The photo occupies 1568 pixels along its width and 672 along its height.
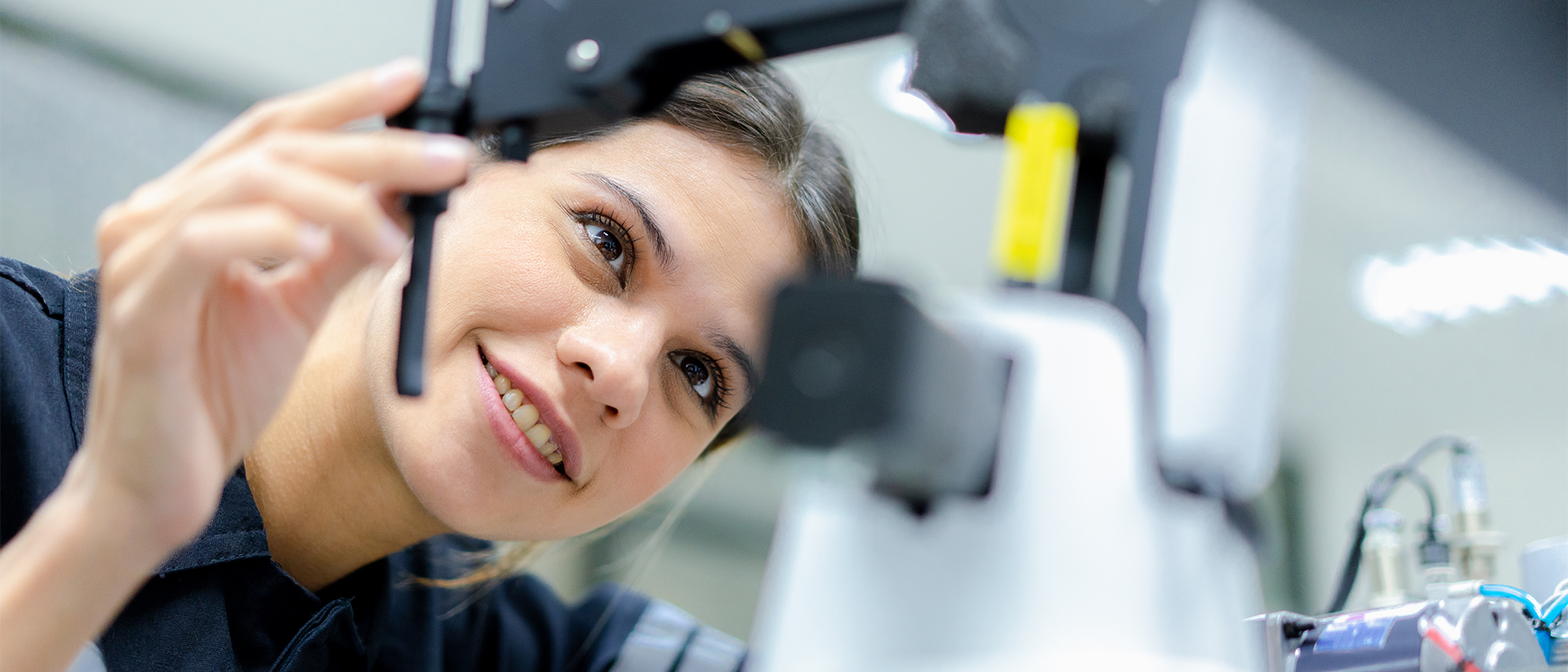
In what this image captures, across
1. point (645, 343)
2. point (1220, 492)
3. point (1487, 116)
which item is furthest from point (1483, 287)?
point (1220, 492)

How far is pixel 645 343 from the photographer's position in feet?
2.25

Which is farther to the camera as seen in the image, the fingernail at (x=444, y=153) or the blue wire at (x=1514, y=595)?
the blue wire at (x=1514, y=595)

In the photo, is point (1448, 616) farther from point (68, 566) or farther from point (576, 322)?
point (68, 566)

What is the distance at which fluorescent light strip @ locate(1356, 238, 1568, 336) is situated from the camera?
169cm

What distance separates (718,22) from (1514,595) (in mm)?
615

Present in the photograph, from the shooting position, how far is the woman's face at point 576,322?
0.68 meters

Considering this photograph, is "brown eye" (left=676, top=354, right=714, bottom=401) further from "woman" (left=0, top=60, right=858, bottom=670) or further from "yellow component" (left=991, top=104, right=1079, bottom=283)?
"yellow component" (left=991, top=104, right=1079, bottom=283)

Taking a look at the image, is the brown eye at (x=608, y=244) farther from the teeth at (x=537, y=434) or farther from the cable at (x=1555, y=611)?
the cable at (x=1555, y=611)

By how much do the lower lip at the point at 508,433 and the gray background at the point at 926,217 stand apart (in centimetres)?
41

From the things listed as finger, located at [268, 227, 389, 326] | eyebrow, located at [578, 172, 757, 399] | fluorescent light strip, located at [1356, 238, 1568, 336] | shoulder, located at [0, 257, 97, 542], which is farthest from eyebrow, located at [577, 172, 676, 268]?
fluorescent light strip, located at [1356, 238, 1568, 336]

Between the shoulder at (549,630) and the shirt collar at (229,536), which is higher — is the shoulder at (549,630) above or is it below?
below

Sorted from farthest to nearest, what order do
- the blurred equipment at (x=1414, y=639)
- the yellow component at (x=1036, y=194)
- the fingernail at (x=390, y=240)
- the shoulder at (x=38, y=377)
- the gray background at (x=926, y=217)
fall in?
1. the gray background at (x=926, y=217)
2. the shoulder at (x=38, y=377)
3. the blurred equipment at (x=1414, y=639)
4. the fingernail at (x=390, y=240)
5. the yellow component at (x=1036, y=194)

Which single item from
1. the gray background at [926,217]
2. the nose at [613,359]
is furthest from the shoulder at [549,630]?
the nose at [613,359]

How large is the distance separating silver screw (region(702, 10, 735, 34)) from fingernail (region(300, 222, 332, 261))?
17 centimetres
